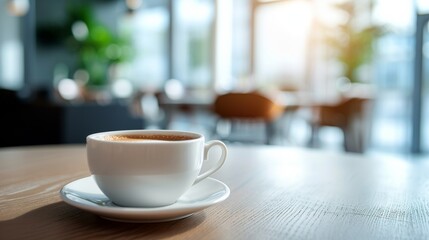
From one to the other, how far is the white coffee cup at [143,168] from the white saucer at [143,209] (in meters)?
0.02

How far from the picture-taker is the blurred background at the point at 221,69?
4043mm

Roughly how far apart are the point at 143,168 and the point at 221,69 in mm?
7703

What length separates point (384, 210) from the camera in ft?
1.80

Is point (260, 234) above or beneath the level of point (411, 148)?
above

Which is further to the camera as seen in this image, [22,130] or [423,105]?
[423,105]

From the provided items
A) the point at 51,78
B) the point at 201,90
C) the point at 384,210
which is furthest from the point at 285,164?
the point at 51,78

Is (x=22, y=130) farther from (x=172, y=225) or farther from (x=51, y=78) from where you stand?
(x=51, y=78)

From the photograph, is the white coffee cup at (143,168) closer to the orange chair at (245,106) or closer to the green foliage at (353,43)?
the orange chair at (245,106)

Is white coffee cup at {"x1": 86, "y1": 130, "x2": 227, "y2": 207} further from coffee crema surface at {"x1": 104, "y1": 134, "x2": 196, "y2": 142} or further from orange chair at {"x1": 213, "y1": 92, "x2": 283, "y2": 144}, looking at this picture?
orange chair at {"x1": 213, "y1": 92, "x2": 283, "y2": 144}

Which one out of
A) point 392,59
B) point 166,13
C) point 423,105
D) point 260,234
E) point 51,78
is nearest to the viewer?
point 260,234

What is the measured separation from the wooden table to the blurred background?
2942mm

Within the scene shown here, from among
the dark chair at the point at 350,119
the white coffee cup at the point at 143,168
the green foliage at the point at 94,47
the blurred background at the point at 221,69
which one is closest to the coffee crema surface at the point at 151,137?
the white coffee cup at the point at 143,168

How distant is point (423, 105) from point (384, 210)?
18.7 ft

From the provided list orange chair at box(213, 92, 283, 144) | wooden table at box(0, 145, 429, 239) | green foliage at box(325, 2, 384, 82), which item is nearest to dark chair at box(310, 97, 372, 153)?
orange chair at box(213, 92, 283, 144)
